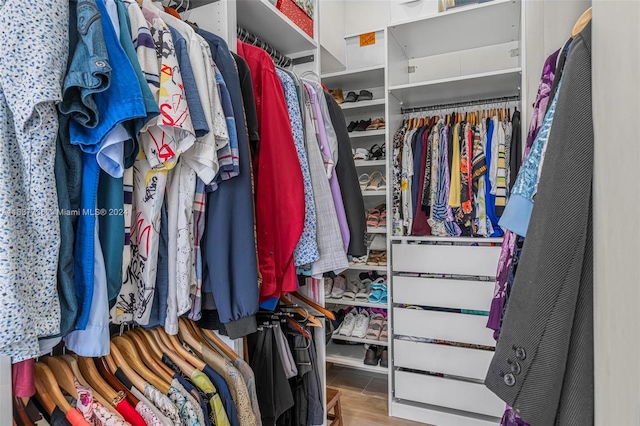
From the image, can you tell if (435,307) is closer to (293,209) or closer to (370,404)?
(370,404)

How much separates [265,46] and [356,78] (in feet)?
3.49

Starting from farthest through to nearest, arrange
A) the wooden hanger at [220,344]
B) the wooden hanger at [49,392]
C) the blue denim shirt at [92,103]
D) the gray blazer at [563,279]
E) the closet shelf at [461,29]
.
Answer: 1. the closet shelf at [461,29]
2. the wooden hanger at [220,344]
3. the wooden hanger at [49,392]
4. the blue denim shirt at [92,103]
5. the gray blazer at [563,279]

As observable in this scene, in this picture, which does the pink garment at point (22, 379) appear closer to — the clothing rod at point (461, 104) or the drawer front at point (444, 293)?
the drawer front at point (444, 293)

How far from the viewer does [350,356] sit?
2.53 m

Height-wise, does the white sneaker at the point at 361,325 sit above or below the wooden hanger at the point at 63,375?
below

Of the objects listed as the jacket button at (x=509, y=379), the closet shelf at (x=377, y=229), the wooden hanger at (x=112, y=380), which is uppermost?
the closet shelf at (x=377, y=229)

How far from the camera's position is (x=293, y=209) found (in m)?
1.07

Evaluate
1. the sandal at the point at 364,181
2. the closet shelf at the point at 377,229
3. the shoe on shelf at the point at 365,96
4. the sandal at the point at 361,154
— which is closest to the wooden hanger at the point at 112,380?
the closet shelf at the point at 377,229

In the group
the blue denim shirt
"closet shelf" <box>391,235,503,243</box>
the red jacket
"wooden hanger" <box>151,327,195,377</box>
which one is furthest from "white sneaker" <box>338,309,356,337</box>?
the blue denim shirt

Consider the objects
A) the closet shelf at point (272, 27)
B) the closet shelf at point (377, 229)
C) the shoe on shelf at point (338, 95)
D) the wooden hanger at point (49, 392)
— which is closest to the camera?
the wooden hanger at point (49, 392)

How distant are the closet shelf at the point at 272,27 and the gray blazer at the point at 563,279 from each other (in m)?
1.11

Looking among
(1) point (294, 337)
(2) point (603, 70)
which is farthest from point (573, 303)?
(1) point (294, 337)

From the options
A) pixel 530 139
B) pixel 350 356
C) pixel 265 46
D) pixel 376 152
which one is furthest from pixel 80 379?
pixel 376 152

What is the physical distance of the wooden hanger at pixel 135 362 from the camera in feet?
2.95
